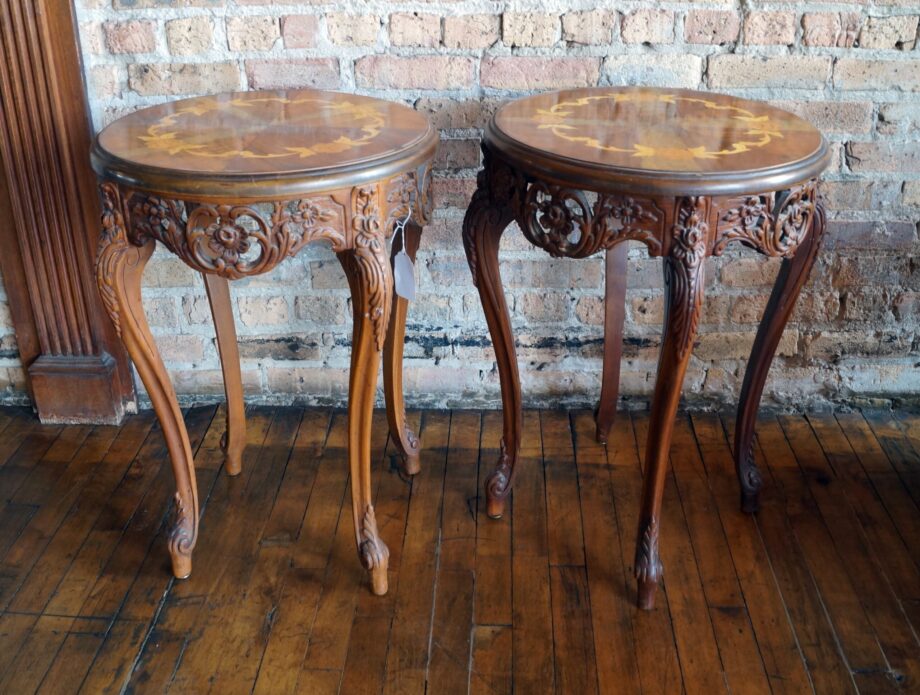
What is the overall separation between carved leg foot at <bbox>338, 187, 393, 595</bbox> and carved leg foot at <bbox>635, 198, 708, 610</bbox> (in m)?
0.49

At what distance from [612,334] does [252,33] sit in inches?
42.6

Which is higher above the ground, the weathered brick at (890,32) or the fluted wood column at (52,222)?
the weathered brick at (890,32)

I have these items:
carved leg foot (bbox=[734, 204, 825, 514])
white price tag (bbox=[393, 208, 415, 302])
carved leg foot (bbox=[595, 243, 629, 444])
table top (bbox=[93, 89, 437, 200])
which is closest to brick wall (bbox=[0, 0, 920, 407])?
carved leg foot (bbox=[595, 243, 629, 444])

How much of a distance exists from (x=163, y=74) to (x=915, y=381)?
2030mm

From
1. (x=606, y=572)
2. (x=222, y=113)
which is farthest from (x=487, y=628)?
(x=222, y=113)

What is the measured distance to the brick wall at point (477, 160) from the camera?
6.63 feet

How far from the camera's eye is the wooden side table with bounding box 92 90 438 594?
4.86 feet

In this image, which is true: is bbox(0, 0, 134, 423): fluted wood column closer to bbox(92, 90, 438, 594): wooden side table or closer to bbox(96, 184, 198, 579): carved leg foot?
bbox(92, 90, 438, 594): wooden side table

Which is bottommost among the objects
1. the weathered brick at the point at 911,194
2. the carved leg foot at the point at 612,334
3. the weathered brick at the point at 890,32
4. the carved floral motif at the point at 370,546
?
the carved floral motif at the point at 370,546

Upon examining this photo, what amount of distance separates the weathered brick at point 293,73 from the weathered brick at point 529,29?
395 mm

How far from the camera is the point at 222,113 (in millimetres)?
1794

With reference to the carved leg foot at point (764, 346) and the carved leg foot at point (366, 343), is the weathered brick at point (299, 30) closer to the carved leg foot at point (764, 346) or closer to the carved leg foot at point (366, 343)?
the carved leg foot at point (366, 343)

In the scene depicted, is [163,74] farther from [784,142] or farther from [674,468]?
[674,468]

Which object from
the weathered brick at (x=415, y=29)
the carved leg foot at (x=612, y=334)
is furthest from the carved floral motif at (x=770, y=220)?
the weathered brick at (x=415, y=29)
